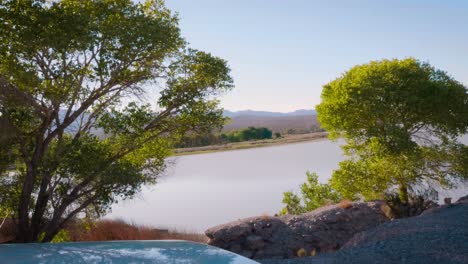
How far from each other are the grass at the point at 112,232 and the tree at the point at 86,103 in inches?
32.4

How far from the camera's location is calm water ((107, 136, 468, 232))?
18.6m

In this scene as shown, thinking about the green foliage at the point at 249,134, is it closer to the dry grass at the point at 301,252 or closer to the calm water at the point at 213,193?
the calm water at the point at 213,193

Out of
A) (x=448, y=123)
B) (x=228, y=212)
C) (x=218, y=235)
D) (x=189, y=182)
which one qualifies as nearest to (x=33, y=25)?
(x=218, y=235)

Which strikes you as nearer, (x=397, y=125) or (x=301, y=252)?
(x=301, y=252)

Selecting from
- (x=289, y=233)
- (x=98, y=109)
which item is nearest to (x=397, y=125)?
(x=289, y=233)

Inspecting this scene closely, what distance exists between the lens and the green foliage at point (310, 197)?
19.6 m

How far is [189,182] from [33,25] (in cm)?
2189

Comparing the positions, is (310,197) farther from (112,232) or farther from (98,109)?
(98,109)

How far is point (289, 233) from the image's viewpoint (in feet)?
42.2

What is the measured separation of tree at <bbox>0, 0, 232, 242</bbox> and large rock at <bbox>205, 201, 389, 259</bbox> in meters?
2.93

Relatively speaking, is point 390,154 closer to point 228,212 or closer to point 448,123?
point 448,123

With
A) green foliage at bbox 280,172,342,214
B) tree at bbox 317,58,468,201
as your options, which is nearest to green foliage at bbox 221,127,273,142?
green foliage at bbox 280,172,342,214

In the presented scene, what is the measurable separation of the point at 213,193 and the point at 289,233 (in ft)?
46.2

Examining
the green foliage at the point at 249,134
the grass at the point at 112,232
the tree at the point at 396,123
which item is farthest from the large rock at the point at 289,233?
the green foliage at the point at 249,134
